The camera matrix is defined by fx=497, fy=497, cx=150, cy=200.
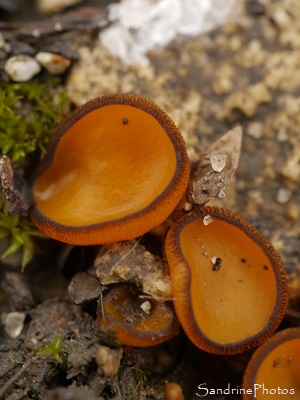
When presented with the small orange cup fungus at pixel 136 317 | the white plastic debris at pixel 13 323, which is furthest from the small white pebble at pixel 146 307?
the white plastic debris at pixel 13 323

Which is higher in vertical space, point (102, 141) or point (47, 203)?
point (102, 141)

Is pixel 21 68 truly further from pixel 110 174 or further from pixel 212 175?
pixel 212 175

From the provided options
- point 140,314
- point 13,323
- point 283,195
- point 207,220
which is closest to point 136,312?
point 140,314

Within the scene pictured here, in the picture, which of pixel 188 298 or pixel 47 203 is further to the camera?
pixel 47 203

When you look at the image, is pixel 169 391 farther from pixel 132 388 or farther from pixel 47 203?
pixel 47 203

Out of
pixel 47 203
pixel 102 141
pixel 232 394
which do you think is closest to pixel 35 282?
pixel 47 203

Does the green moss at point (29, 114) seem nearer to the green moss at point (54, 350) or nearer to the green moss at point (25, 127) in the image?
the green moss at point (25, 127)
